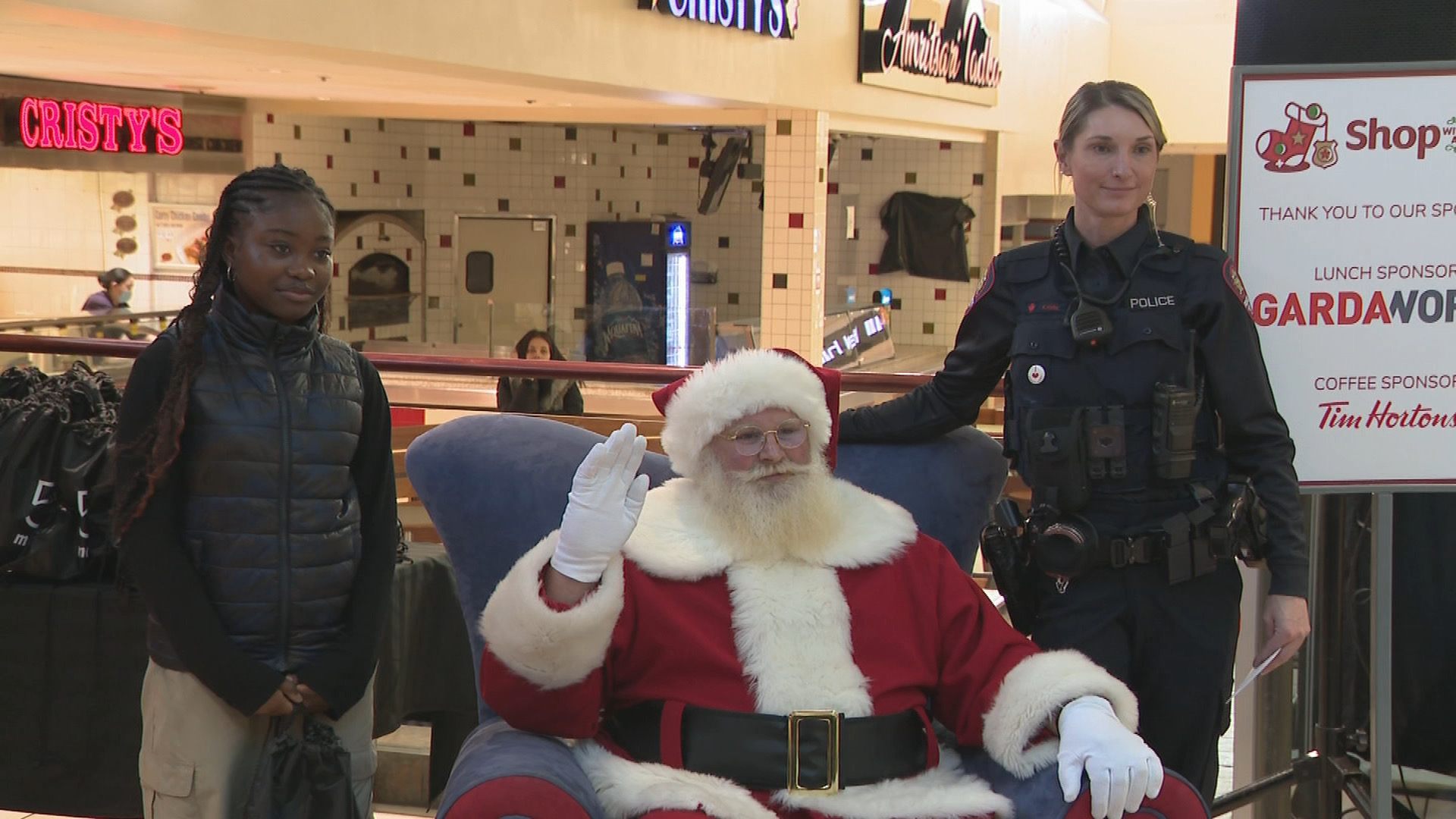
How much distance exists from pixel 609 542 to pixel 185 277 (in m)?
9.80

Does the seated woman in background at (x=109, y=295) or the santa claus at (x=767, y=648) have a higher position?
the seated woman in background at (x=109, y=295)

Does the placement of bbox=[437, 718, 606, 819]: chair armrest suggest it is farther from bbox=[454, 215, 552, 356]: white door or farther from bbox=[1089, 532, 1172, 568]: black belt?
bbox=[454, 215, 552, 356]: white door

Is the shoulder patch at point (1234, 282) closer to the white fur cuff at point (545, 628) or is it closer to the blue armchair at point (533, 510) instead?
the blue armchair at point (533, 510)

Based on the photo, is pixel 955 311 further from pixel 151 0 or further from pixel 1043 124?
pixel 151 0

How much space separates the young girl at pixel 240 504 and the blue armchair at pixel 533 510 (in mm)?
240

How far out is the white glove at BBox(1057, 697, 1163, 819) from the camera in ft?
6.93

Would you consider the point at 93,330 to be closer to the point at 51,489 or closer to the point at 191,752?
the point at 51,489

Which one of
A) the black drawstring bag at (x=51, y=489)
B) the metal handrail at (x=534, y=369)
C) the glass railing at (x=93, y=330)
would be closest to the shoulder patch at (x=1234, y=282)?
the metal handrail at (x=534, y=369)

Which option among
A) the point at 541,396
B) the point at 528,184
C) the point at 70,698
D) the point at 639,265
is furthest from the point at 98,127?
the point at 70,698

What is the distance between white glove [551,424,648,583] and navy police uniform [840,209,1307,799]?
30.1 inches

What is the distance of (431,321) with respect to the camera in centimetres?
1322

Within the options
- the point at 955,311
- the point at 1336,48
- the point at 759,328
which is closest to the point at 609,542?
the point at 1336,48

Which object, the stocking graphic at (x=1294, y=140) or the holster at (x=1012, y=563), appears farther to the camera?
the stocking graphic at (x=1294, y=140)

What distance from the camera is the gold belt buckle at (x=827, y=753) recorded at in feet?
7.67
